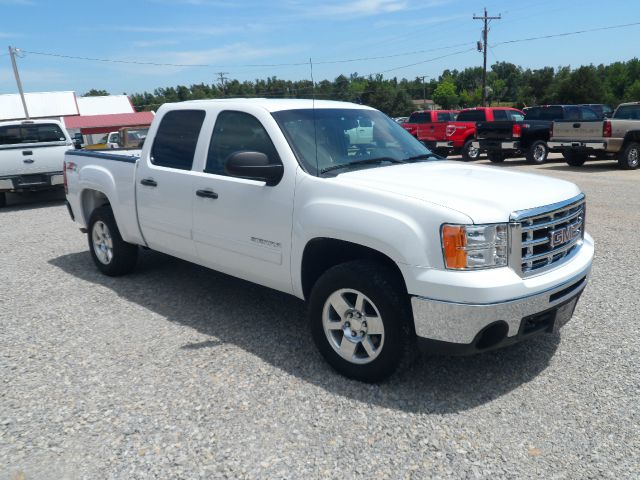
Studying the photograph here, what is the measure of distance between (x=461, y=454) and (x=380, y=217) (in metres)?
1.37

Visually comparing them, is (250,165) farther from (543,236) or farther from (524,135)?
(524,135)

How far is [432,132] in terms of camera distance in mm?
21578

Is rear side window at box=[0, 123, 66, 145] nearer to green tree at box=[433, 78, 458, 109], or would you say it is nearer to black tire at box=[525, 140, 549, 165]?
black tire at box=[525, 140, 549, 165]

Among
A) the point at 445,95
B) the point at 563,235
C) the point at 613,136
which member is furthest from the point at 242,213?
the point at 445,95

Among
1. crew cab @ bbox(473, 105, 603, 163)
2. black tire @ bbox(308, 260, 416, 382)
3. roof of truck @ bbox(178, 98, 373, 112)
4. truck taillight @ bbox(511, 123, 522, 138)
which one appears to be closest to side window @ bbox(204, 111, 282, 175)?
roof of truck @ bbox(178, 98, 373, 112)

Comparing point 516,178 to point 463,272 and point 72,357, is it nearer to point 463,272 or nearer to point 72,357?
point 463,272

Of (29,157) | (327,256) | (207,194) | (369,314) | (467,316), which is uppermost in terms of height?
(207,194)

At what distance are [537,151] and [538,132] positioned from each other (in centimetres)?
62

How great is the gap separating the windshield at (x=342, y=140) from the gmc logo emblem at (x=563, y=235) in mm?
1348

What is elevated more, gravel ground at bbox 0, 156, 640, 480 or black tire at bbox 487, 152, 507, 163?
gravel ground at bbox 0, 156, 640, 480

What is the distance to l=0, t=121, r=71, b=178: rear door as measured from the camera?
11.5 metres

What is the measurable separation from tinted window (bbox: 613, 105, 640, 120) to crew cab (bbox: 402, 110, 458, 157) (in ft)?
20.9

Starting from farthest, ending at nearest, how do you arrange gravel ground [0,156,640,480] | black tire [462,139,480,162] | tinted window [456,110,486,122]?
tinted window [456,110,486,122], black tire [462,139,480,162], gravel ground [0,156,640,480]

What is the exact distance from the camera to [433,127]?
21516mm
